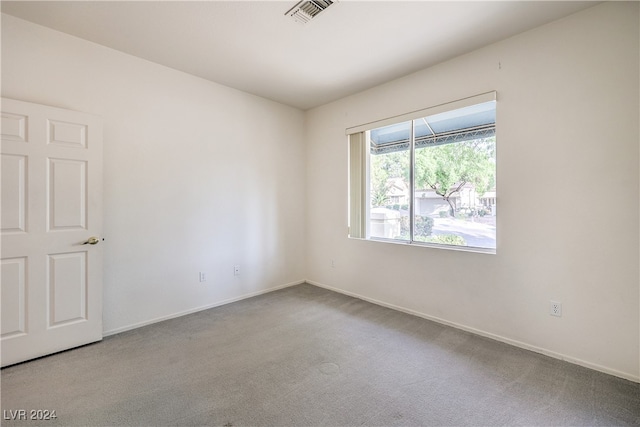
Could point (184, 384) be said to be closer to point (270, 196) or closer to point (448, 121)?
point (270, 196)

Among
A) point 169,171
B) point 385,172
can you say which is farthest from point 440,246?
point 169,171

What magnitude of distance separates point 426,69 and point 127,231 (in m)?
3.71

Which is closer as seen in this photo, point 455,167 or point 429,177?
point 455,167

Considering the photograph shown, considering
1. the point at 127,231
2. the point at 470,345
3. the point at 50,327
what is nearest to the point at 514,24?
the point at 470,345

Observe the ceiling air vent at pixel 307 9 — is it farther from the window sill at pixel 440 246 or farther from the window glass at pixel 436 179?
the window sill at pixel 440 246

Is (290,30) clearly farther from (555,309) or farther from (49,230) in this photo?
(555,309)

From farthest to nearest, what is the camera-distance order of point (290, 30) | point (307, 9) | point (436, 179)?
point (436, 179), point (290, 30), point (307, 9)

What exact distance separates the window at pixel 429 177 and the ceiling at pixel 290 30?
63 cm

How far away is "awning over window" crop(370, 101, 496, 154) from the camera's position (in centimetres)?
284

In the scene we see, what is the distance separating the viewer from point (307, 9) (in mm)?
2207

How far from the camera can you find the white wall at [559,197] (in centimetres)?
208

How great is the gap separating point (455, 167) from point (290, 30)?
85.5 inches

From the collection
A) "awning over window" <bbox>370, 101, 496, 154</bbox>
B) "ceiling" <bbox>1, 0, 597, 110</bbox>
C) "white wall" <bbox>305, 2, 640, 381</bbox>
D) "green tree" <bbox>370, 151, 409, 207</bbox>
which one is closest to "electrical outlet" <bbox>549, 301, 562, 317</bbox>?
"white wall" <bbox>305, 2, 640, 381</bbox>

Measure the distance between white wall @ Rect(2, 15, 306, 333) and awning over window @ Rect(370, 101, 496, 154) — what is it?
162cm
